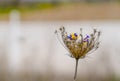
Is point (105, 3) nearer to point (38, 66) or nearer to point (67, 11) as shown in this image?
point (67, 11)

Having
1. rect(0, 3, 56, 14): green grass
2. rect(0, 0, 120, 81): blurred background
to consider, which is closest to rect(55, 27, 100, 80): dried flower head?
rect(0, 0, 120, 81): blurred background

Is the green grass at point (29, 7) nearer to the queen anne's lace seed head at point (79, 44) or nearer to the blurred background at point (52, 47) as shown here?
the blurred background at point (52, 47)

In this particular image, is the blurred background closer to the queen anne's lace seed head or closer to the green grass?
the green grass

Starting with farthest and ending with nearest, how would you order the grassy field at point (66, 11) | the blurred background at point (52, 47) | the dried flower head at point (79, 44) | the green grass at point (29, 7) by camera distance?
the green grass at point (29, 7) < the grassy field at point (66, 11) < the blurred background at point (52, 47) < the dried flower head at point (79, 44)

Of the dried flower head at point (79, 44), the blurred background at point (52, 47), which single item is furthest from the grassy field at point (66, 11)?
the dried flower head at point (79, 44)

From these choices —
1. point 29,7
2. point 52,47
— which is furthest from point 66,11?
point 52,47

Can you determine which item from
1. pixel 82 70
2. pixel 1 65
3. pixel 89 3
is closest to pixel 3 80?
pixel 1 65

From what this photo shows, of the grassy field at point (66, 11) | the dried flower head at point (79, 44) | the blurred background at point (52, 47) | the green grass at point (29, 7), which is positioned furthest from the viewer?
the green grass at point (29, 7)

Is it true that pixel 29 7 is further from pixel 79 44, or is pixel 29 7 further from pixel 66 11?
pixel 79 44

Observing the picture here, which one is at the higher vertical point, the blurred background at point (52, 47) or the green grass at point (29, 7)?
the green grass at point (29, 7)
